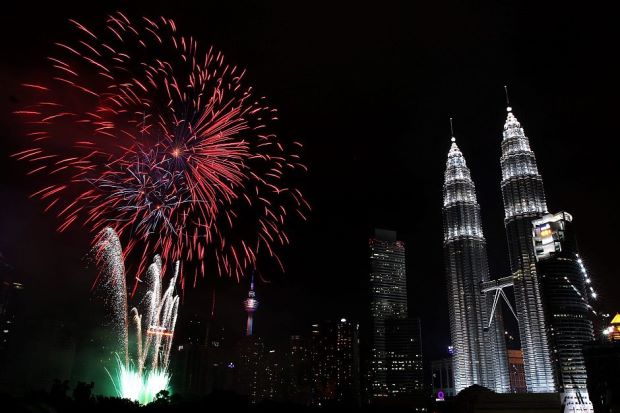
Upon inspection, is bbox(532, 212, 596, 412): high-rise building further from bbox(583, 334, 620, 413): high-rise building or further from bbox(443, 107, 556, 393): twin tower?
bbox(583, 334, 620, 413): high-rise building

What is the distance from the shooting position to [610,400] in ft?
324

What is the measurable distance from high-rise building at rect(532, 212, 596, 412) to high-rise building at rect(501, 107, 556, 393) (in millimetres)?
4904

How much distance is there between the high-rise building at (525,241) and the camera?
163m

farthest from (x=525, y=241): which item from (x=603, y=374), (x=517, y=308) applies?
(x=603, y=374)

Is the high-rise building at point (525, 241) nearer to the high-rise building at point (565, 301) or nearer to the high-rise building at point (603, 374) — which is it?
the high-rise building at point (565, 301)

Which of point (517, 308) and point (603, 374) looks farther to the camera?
point (517, 308)

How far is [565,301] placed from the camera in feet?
520

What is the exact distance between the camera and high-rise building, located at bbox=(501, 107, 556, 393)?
534 ft

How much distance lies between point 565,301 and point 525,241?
26240 mm

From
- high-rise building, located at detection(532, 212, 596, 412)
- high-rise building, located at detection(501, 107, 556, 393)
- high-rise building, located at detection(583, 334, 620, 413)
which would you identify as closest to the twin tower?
high-rise building, located at detection(501, 107, 556, 393)

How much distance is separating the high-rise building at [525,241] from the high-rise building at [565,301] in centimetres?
490

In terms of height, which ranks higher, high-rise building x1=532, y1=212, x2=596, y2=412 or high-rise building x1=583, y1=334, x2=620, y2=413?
high-rise building x1=532, y1=212, x2=596, y2=412

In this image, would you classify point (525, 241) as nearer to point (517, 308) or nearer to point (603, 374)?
point (517, 308)

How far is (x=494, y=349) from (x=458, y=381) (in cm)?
1765
